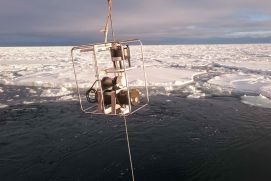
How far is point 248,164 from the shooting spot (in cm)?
938

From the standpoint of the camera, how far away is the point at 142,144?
10766 millimetres

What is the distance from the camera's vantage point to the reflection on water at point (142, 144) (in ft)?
29.6

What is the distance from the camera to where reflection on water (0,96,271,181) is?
29.6 ft

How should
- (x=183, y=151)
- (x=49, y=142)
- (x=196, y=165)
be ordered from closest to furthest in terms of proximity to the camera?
(x=196, y=165), (x=183, y=151), (x=49, y=142)

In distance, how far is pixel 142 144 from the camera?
1077 cm

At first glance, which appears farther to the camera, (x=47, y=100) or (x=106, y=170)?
(x=47, y=100)

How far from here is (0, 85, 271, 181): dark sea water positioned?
9.00 metres

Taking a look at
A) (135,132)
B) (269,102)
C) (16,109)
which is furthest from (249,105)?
(16,109)

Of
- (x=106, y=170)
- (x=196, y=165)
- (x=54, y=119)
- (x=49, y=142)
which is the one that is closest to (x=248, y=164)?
(x=196, y=165)

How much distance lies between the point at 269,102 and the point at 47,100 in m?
10.1

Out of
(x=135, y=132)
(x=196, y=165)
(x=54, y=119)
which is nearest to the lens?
(x=196, y=165)

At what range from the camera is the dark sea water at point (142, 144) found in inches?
354

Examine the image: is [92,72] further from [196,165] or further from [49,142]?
[196,165]

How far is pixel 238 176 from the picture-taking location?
28.9ft
